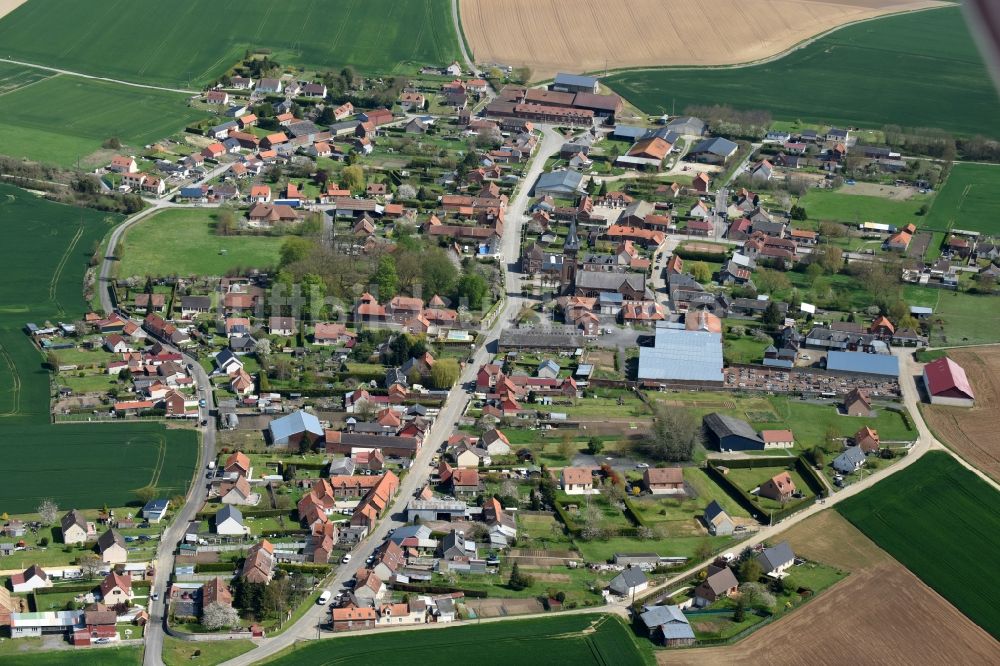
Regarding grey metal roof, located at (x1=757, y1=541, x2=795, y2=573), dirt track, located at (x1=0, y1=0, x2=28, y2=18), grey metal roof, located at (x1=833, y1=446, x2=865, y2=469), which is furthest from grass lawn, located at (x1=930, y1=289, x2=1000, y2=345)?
dirt track, located at (x1=0, y1=0, x2=28, y2=18)

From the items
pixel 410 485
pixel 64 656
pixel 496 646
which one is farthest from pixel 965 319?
pixel 64 656

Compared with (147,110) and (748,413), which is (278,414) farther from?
(147,110)

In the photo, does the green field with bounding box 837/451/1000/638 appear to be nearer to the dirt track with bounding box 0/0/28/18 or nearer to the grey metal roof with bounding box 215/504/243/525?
the grey metal roof with bounding box 215/504/243/525

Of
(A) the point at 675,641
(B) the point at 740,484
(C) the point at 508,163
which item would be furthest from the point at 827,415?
(C) the point at 508,163

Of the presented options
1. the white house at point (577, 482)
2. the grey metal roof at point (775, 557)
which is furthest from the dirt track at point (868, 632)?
the white house at point (577, 482)

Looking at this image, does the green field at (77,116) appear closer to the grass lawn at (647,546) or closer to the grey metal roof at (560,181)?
the grey metal roof at (560,181)

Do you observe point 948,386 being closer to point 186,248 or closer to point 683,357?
point 683,357
